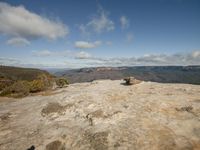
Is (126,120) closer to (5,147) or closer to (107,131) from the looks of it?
(107,131)

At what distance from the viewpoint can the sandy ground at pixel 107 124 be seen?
15.3m

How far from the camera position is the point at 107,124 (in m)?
18.8

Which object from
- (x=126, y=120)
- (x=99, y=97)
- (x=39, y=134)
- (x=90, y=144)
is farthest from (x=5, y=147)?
(x=99, y=97)

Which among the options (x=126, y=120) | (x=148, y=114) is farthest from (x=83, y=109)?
(x=148, y=114)

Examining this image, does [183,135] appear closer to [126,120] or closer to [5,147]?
[126,120]

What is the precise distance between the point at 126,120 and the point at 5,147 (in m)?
11.7

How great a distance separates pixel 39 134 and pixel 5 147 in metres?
3.05

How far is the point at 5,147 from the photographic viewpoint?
1638cm

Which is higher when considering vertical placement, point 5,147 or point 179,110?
point 179,110

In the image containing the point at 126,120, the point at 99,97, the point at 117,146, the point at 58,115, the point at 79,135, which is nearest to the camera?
the point at 117,146

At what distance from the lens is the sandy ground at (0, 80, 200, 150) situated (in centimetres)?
1527

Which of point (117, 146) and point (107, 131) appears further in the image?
point (107, 131)

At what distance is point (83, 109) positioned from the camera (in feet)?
76.7

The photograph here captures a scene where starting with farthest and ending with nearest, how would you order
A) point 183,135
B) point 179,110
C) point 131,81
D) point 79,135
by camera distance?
1. point 131,81
2. point 179,110
3. point 79,135
4. point 183,135
